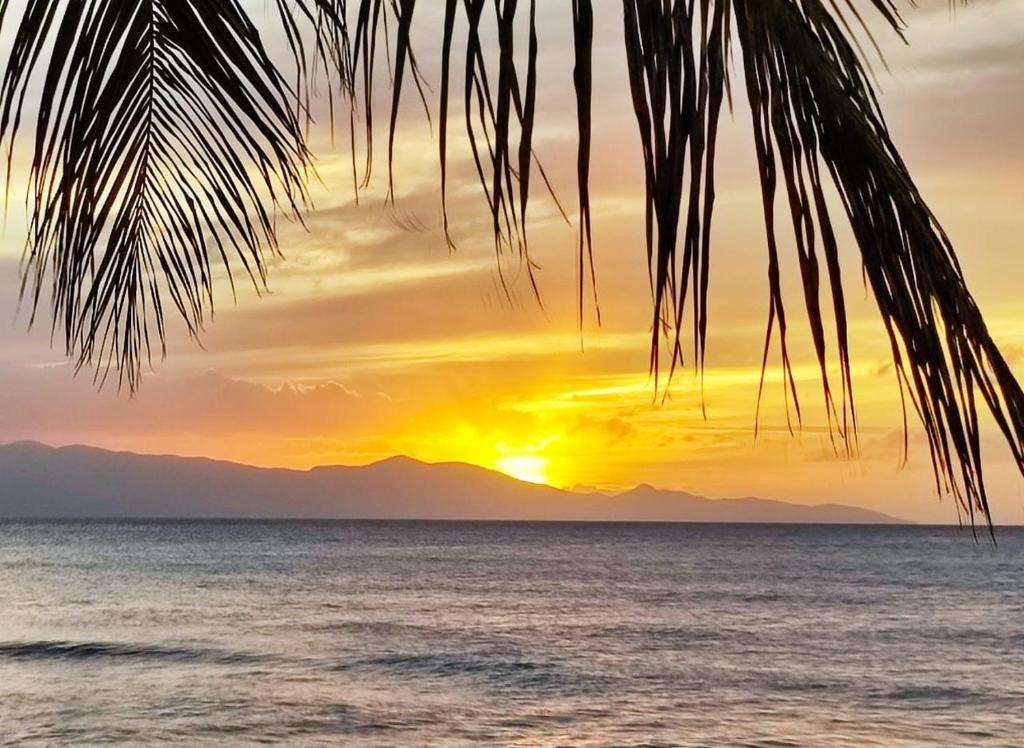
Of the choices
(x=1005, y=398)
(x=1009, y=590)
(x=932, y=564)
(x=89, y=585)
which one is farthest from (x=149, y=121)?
(x=932, y=564)

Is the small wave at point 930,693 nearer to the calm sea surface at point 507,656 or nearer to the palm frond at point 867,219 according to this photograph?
the calm sea surface at point 507,656

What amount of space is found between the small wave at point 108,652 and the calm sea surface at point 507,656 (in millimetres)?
122

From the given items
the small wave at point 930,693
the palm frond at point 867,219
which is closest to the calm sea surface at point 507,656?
the small wave at point 930,693

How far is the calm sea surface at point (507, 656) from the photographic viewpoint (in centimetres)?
1962

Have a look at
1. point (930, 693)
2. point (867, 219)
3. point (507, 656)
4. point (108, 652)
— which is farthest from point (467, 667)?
point (867, 219)

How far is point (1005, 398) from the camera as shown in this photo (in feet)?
2.08

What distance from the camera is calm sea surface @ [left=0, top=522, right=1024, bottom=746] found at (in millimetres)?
19625

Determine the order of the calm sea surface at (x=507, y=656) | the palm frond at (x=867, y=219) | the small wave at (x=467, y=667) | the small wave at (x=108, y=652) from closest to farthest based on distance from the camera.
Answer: the palm frond at (x=867, y=219) → the calm sea surface at (x=507, y=656) → the small wave at (x=467, y=667) → the small wave at (x=108, y=652)

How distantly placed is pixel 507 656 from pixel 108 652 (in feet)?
32.2

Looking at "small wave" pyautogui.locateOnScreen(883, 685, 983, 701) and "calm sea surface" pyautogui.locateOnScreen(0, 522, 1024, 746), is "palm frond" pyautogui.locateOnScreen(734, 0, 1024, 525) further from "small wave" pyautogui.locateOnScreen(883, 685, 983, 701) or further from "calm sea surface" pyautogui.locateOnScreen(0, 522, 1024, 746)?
"small wave" pyautogui.locateOnScreen(883, 685, 983, 701)

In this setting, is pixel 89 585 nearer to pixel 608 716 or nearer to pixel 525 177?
pixel 608 716

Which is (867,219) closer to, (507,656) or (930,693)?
(930,693)

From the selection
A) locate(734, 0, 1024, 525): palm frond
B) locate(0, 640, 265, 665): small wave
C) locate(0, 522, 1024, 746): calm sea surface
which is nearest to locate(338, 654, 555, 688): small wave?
locate(0, 522, 1024, 746): calm sea surface

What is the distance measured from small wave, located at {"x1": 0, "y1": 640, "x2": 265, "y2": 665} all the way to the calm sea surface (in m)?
0.12
